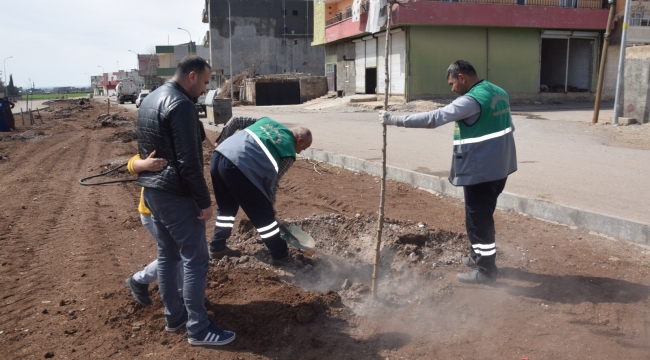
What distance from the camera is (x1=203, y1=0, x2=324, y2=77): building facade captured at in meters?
54.8

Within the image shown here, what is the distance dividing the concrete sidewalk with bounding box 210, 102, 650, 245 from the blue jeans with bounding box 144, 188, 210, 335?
13.4ft

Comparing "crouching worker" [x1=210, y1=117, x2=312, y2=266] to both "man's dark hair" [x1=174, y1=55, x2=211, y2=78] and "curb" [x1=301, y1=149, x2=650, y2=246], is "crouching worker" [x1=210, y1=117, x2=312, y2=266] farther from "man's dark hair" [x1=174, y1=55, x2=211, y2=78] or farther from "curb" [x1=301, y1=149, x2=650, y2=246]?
"curb" [x1=301, y1=149, x2=650, y2=246]

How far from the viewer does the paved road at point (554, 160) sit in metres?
6.36

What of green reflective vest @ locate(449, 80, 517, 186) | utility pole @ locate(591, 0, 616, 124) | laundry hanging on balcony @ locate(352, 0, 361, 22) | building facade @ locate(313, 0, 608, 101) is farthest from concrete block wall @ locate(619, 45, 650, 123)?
laundry hanging on balcony @ locate(352, 0, 361, 22)

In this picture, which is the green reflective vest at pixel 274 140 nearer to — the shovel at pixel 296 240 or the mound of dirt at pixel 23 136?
the shovel at pixel 296 240

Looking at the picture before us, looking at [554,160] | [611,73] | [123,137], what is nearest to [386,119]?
[554,160]

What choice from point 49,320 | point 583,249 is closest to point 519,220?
point 583,249

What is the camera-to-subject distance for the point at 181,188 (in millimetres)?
3100

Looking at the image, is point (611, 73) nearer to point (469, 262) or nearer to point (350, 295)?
point (469, 262)

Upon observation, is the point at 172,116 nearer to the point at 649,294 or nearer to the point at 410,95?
the point at 649,294

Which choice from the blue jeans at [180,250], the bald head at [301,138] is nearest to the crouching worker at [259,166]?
the bald head at [301,138]

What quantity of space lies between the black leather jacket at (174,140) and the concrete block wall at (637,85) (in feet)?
51.6

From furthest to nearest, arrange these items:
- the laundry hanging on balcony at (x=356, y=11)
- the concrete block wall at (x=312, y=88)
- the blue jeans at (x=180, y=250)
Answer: the concrete block wall at (x=312, y=88), the laundry hanging on balcony at (x=356, y=11), the blue jeans at (x=180, y=250)

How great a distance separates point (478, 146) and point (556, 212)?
7.49 feet
